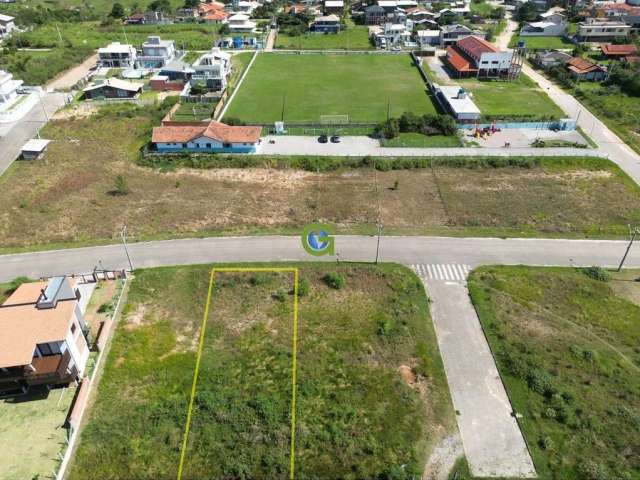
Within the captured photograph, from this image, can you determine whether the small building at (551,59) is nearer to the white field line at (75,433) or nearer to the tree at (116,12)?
the white field line at (75,433)

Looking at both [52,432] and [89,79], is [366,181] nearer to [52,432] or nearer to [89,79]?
[52,432]

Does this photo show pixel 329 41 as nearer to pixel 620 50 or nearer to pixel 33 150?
pixel 620 50

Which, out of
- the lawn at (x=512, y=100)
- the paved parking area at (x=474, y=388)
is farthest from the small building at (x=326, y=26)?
the paved parking area at (x=474, y=388)

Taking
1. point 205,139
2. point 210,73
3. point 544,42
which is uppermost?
point 210,73

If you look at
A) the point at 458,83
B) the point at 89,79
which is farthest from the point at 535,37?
the point at 89,79

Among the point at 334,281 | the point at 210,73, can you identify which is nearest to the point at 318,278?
the point at 334,281

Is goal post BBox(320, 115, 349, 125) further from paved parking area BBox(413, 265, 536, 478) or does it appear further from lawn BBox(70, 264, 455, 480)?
paved parking area BBox(413, 265, 536, 478)
